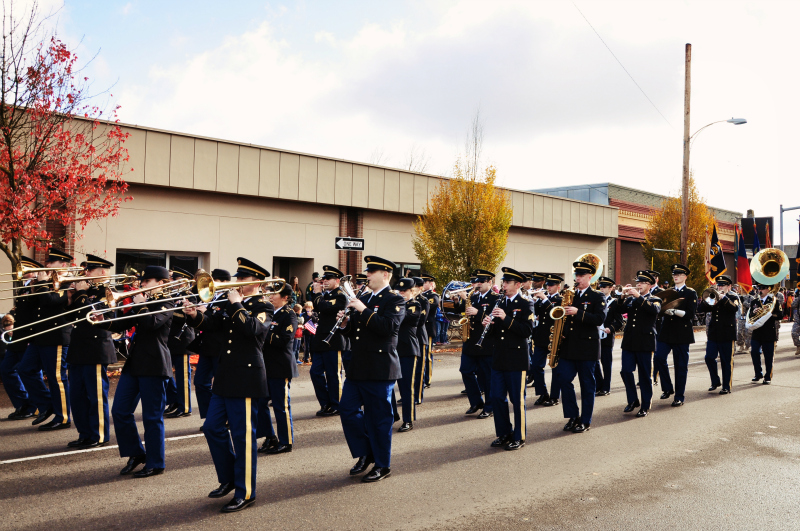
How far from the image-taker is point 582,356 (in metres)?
8.49

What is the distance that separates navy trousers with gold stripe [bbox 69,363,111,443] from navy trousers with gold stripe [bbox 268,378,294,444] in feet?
6.01

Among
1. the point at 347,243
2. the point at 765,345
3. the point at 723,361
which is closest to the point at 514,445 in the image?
the point at 723,361

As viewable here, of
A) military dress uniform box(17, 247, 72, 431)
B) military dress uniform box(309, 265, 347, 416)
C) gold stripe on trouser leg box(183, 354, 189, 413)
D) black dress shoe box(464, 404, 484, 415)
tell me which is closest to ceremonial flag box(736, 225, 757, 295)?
black dress shoe box(464, 404, 484, 415)

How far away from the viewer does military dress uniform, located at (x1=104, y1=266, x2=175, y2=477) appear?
19.9 feet

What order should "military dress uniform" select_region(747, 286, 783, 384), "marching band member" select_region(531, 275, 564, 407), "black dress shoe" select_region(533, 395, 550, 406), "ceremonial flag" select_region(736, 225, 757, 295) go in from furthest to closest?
"ceremonial flag" select_region(736, 225, 757, 295), "military dress uniform" select_region(747, 286, 783, 384), "black dress shoe" select_region(533, 395, 550, 406), "marching band member" select_region(531, 275, 564, 407)

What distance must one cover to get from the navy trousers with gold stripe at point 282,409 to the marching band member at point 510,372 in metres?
2.32

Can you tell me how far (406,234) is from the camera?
23.8 m

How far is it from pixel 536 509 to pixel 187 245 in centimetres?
1470

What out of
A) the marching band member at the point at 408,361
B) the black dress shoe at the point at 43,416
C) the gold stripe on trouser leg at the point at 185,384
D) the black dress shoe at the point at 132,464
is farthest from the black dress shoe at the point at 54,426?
the marching band member at the point at 408,361

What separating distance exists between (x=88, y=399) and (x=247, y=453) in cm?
275

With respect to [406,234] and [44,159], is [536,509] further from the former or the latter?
[406,234]

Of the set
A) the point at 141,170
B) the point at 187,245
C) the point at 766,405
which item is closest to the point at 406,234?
the point at 187,245

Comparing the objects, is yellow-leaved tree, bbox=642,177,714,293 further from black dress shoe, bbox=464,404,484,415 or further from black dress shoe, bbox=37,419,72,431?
black dress shoe, bbox=37,419,72,431

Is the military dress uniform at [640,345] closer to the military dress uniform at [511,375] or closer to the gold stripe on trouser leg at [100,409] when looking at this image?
the military dress uniform at [511,375]
